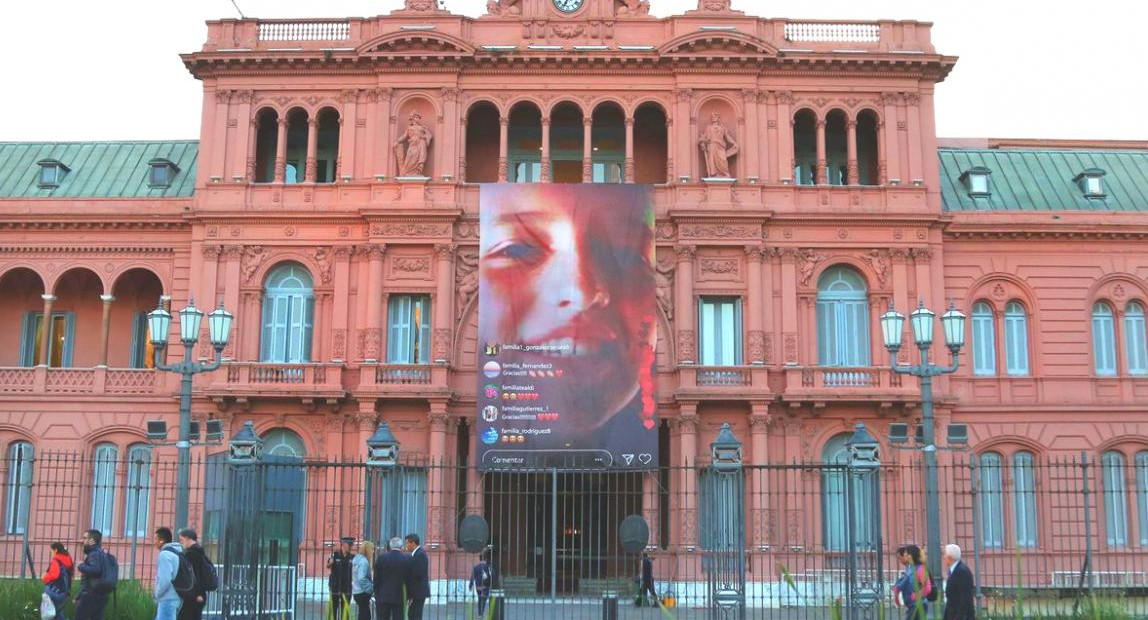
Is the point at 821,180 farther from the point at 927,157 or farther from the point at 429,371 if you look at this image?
the point at 429,371

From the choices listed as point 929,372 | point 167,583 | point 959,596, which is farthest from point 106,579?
point 929,372

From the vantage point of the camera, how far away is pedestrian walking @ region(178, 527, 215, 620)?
1716cm

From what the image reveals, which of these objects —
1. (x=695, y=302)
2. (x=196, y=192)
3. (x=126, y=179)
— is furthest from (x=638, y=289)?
(x=126, y=179)

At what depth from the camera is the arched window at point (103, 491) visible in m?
37.1

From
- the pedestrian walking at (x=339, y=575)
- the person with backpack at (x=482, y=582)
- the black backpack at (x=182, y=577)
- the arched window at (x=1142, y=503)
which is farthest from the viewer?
the arched window at (x=1142, y=503)

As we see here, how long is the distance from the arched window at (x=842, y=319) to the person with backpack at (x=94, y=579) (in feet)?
80.4

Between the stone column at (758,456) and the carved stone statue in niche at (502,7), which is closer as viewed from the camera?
the stone column at (758,456)

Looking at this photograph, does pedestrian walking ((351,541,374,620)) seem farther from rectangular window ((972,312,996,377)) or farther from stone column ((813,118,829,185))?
rectangular window ((972,312,996,377))

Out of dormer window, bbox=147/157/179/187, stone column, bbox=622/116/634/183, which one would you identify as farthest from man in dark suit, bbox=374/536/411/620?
dormer window, bbox=147/157/179/187

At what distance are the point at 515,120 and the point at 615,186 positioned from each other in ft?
18.4

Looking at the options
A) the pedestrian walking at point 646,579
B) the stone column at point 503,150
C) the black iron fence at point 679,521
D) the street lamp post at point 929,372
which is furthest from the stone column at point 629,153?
the street lamp post at point 929,372

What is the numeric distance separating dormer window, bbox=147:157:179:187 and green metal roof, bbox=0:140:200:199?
0.54ft

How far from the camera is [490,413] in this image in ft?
114

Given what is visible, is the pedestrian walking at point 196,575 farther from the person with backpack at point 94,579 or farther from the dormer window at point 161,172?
the dormer window at point 161,172
